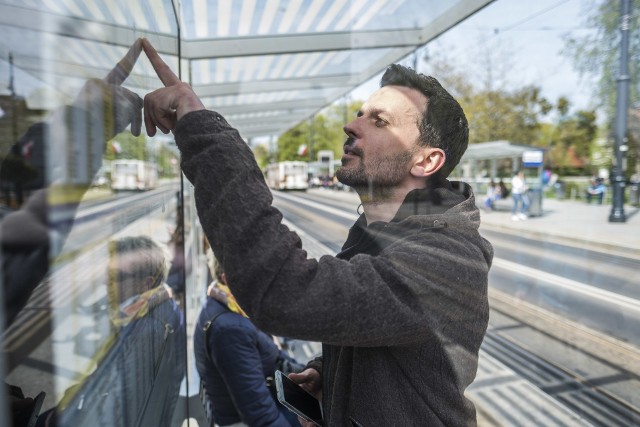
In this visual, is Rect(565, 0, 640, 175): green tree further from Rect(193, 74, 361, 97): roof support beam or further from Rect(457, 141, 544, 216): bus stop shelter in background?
Rect(193, 74, 361, 97): roof support beam

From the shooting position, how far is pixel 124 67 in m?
0.86

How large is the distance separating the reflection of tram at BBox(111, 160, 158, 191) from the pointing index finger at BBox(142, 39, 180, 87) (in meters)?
0.17

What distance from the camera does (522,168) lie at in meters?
7.54

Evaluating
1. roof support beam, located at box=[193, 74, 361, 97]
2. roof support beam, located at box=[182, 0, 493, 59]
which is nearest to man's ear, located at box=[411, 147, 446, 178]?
roof support beam, located at box=[182, 0, 493, 59]

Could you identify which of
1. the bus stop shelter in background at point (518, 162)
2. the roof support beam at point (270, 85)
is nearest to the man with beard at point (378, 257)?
the roof support beam at point (270, 85)

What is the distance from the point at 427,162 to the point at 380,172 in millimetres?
116

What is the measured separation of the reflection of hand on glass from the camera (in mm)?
435

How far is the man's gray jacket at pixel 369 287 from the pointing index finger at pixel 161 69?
122 millimetres

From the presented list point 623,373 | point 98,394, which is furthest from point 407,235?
point 623,373

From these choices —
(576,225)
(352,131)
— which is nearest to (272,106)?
(352,131)

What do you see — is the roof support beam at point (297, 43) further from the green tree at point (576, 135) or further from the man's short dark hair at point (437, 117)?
the green tree at point (576, 135)

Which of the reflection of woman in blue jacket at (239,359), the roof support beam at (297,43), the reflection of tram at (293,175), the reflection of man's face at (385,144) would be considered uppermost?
the roof support beam at (297,43)

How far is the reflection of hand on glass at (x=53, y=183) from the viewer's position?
44 cm

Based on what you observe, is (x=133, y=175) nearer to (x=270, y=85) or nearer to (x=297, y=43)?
(x=297, y=43)
